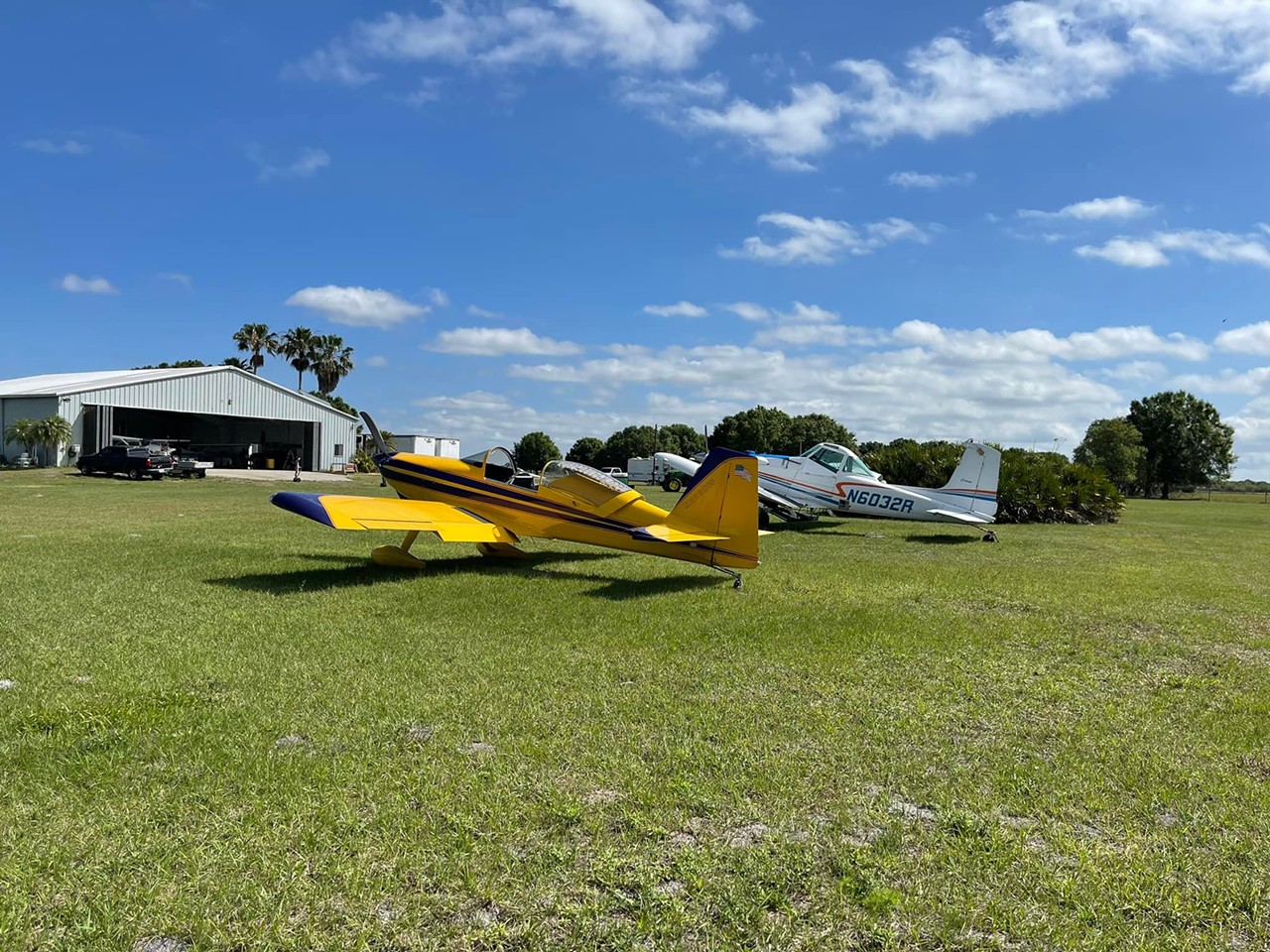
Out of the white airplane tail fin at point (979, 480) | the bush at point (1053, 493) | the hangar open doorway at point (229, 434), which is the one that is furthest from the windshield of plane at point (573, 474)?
the hangar open doorway at point (229, 434)

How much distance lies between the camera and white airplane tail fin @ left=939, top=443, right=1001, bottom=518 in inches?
653

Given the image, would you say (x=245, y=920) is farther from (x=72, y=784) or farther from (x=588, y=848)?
(x=72, y=784)

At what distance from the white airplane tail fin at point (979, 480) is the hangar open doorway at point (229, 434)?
1768 inches

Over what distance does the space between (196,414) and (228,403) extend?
2.12m

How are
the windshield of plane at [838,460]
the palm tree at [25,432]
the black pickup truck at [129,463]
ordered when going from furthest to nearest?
the palm tree at [25,432]
the black pickup truck at [129,463]
the windshield of plane at [838,460]

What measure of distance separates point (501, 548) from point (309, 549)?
310 cm

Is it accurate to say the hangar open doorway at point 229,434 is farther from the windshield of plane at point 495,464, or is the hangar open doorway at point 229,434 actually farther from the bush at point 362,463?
the windshield of plane at point 495,464

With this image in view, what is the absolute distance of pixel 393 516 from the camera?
9.73m

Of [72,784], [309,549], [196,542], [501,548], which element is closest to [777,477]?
[501,548]

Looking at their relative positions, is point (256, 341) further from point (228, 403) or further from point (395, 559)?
point (395, 559)

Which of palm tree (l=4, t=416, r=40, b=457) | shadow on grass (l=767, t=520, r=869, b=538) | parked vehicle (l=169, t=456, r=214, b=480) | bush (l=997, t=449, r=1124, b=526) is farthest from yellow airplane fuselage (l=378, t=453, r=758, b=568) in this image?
palm tree (l=4, t=416, r=40, b=457)

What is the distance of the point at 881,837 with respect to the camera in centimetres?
321

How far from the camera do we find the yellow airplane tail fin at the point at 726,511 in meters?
9.31

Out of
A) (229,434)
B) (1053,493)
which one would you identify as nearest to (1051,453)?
(1053,493)
